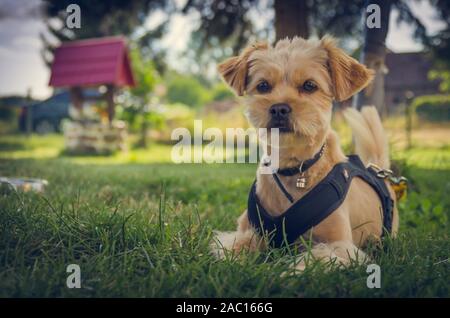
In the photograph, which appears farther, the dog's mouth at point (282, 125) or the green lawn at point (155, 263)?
the dog's mouth at point (282, 125)

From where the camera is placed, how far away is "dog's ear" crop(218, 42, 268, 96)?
3273 mm

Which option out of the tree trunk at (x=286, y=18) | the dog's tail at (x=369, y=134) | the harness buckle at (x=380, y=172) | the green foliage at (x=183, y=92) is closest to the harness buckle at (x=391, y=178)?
the harness buckle at (x=380, y=172)

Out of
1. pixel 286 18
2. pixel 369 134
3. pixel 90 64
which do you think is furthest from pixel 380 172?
pixel 90 64

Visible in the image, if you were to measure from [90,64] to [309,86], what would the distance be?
1278 centimetres

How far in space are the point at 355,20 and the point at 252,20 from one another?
212 centimetres

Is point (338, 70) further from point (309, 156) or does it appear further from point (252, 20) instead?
point (252, 20)

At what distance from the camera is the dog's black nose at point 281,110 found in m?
2.78

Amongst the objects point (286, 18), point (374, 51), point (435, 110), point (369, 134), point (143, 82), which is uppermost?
point (143, 82)

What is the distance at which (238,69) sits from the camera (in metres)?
3.29

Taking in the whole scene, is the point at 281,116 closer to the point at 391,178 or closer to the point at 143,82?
the point at 391,178

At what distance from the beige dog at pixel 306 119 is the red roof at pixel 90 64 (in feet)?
38.7

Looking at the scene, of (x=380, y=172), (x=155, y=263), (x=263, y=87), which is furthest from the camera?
(x=380, y=172)

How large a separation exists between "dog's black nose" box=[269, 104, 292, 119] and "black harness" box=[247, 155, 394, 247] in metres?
0.45

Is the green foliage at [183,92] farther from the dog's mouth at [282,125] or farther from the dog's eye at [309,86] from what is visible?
the dog's mouth at [282,125]
